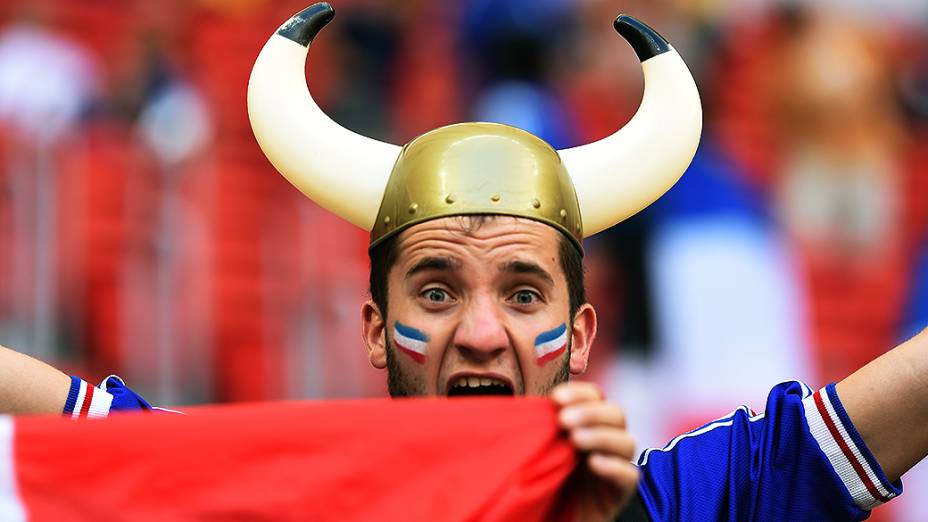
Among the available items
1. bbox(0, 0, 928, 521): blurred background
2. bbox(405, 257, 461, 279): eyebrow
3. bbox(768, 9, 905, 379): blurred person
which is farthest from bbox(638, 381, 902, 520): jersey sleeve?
bbox(768, 9, 905, 379): blurred person

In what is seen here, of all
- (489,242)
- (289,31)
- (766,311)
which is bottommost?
(766,311)

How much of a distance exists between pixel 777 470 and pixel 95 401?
1114mm

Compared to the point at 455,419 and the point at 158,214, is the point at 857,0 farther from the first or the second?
the point at 455,419

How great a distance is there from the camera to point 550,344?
232 cm

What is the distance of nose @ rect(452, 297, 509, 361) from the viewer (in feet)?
7.33

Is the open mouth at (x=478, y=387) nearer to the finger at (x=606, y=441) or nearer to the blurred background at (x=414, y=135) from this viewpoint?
the finger at (x=606, y=441)

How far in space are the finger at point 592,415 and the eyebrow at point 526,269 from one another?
1.26 feet

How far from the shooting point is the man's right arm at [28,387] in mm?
2328

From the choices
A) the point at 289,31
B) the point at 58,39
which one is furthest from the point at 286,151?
the point at 58,39

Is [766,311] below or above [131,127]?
below

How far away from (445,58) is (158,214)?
1.69m

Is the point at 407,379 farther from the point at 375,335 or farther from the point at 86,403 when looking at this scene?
the point at 86,403

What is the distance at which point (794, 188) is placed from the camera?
687 centimetres

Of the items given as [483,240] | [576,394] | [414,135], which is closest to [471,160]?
[483,240]
